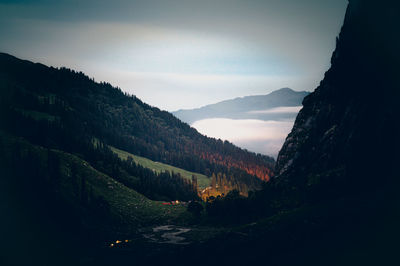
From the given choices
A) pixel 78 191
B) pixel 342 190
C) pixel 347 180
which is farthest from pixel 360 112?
pixel 78 191

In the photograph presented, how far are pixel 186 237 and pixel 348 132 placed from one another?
363 ft

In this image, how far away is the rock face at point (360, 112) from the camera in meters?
144

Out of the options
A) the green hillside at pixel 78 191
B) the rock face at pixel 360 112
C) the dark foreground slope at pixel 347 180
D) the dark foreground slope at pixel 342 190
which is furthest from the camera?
the green hillside at pixel 78 191

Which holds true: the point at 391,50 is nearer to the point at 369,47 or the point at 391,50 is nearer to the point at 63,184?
the point at 369,47

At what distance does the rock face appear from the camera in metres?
144

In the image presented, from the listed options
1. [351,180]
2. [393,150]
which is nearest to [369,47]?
[393,150]

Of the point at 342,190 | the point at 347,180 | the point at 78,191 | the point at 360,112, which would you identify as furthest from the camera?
the point at 78,191

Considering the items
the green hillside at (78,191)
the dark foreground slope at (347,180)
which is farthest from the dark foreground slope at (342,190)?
the green hillside at (78,191)

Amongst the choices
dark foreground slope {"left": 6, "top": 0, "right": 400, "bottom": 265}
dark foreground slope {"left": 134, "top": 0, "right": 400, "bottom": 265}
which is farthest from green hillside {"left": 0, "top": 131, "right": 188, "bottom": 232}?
dark foreground slope {"left": 134, "top": 0, "right": 400, "bottom": 265}

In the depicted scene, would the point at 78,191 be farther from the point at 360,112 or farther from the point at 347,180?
the point at 360,112

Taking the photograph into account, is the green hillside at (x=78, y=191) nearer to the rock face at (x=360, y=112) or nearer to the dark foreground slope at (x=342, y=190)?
the dark foreground slope at (x=342, y=190)

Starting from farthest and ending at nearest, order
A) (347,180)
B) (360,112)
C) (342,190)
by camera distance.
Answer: (360,112) < (347,180) < (342,190)

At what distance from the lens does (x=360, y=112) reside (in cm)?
15625

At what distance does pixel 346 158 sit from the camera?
162500 mm
